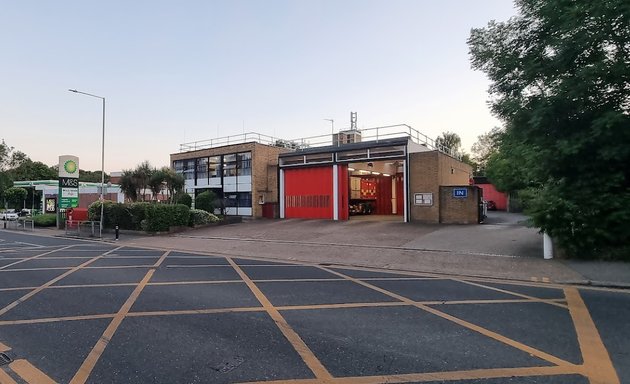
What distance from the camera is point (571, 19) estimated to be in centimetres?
913

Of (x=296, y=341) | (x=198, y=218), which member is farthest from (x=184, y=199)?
(x=296, y=341)

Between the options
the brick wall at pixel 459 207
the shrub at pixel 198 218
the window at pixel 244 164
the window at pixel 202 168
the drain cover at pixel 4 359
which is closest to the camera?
the drain cover at pixel 4 359

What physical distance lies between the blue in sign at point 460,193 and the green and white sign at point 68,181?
2715cm

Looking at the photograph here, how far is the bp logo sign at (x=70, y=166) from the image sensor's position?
91.5 ft

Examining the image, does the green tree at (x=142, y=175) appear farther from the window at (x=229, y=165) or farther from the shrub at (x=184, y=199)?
the window at (x=229, y=165)

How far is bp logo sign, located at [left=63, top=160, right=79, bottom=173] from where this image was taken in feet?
91.5

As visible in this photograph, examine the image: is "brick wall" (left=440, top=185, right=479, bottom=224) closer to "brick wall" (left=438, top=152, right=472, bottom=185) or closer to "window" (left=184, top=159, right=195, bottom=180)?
"brick wall" (left=438, top=152, right=472, bottom=185)

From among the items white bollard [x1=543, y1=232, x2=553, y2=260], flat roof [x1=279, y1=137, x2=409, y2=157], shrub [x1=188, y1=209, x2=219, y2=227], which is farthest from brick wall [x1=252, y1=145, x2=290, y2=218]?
white bollard [x1=543, y1=232, x2=553, y2=260]

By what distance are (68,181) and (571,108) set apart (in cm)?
3106

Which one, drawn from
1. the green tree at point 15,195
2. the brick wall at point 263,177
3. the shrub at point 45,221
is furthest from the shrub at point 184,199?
the green tree at point 15,195

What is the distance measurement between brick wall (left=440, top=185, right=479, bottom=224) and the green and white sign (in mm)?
26461

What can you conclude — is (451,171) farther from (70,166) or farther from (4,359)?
(70,166)

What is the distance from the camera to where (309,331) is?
5117 millimetres

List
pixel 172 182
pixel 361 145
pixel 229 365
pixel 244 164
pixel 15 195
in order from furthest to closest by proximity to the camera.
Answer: pixel 15 195, pixel 172 182, pixel 244 164, pixel 361 145, pixel 229 365
